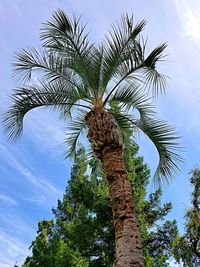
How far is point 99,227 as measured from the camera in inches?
709

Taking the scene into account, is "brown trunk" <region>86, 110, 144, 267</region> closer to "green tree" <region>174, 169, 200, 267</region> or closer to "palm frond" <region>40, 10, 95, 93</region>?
"palm frond" <region>40, 10, 95, 93</region>

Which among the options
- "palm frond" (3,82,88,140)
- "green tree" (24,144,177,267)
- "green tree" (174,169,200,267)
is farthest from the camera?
"green tree" (24,144,177,267)

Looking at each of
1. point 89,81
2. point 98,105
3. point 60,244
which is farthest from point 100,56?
point 60,244

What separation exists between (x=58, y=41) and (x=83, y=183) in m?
13.2

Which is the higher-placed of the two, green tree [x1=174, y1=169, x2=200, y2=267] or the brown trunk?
green tree [x1=174, y1=169, x2=200, y2=267]

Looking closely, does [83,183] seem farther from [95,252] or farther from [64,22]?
[64,22]

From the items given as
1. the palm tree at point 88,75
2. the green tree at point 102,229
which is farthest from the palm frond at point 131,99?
the green tree at point 102,229

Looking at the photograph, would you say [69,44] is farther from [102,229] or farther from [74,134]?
[102,229]

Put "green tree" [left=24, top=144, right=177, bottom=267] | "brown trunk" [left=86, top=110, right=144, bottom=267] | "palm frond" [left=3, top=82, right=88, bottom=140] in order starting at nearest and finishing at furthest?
"brown trunk" [left=86, top=110, right=144, bottom=267] → "palm frond" [left=3, top=82, right=88, bottom=140] → "green tree" [left=24, top=144, right=177, bottom=267]

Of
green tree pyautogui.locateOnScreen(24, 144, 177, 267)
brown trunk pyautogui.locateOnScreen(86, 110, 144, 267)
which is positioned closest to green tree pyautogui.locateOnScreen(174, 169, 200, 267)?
green tree pyautogui.locateOnScreen(24, 144, 177, 267)

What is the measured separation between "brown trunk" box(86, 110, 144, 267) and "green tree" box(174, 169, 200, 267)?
253 inches

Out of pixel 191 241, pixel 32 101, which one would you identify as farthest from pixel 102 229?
pixel 32 101

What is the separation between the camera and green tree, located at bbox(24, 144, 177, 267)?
17.0m

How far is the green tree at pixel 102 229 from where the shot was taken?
17016mm
